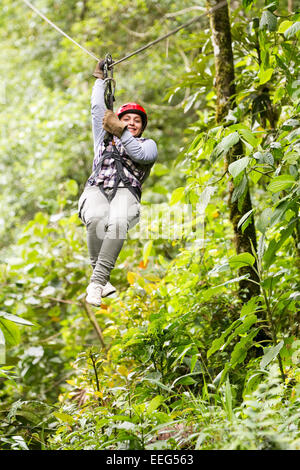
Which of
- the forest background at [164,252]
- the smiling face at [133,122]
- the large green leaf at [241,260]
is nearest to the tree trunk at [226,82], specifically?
the forest background at [164,252]

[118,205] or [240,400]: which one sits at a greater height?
[118,205]

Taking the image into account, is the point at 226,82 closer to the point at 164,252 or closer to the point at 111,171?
the point at 111,171

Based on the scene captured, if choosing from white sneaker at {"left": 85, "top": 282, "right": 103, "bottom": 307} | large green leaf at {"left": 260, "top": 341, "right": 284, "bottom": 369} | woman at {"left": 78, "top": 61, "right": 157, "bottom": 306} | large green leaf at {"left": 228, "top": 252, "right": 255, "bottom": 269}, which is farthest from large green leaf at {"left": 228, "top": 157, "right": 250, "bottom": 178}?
white sneaker at {"left": 85, "top": 282, "right": 103, "bottom": 307}

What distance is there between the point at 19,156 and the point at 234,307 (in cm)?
691

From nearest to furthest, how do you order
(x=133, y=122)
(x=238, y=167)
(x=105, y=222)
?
(x=238, y=167) → (x=105, y=222) → (x=133, y=122)

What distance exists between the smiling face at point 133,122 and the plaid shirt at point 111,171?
0.37 ft

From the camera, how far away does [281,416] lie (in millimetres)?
2131

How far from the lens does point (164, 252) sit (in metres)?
4.92

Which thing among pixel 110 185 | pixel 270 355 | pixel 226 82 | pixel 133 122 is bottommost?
pixel 270 355

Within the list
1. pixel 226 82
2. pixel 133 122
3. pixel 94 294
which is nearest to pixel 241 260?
pixel 94 294

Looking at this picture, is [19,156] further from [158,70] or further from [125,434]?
[125,434]

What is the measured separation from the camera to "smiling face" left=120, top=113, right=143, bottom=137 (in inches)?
120

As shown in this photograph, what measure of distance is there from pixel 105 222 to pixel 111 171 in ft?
0.93
